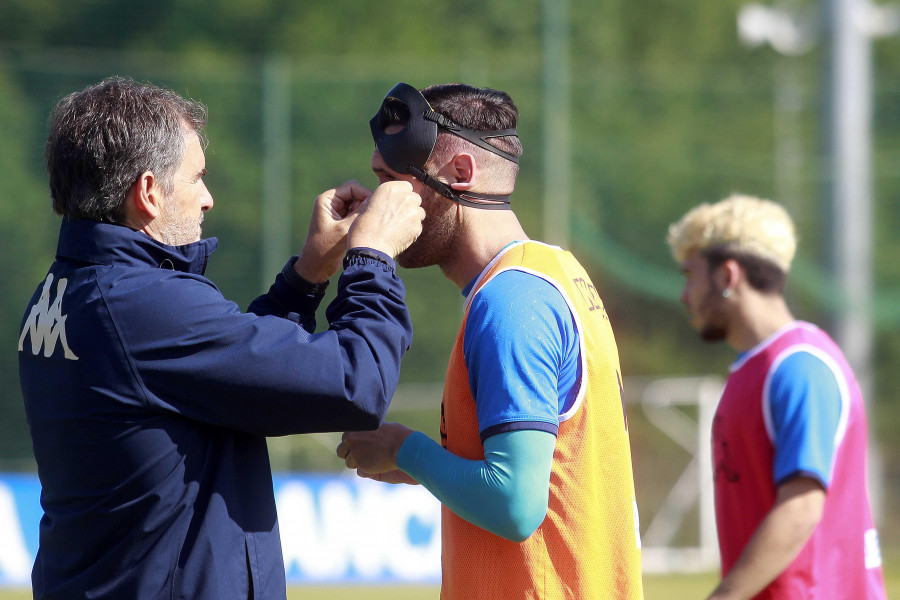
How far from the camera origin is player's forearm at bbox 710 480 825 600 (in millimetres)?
3199

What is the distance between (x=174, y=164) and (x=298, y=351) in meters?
0.60

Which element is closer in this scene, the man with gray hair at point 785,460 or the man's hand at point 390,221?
the man's hand at point 390,221

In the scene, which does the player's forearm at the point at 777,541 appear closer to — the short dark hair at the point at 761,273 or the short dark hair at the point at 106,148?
the short dark hair at the point at 761,273

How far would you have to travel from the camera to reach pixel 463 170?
284 cm

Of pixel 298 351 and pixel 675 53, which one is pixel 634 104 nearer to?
pixel 675 53

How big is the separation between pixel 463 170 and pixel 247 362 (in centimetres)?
84

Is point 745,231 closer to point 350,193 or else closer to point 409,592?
point 350,193

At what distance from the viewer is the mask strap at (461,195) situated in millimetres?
2832

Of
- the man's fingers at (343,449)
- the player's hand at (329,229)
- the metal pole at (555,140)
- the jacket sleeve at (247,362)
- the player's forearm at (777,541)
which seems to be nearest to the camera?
the jacket sleeve at (247,362)

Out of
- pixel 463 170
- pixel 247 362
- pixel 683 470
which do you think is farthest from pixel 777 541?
pixel 683 470

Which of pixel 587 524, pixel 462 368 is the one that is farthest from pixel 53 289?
pixel 587 524

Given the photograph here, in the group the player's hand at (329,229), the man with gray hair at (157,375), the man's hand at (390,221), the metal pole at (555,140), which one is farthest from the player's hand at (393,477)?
the metal pole at (555,140)

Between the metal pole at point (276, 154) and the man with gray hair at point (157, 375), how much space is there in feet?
27.8

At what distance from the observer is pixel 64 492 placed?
246 cm
